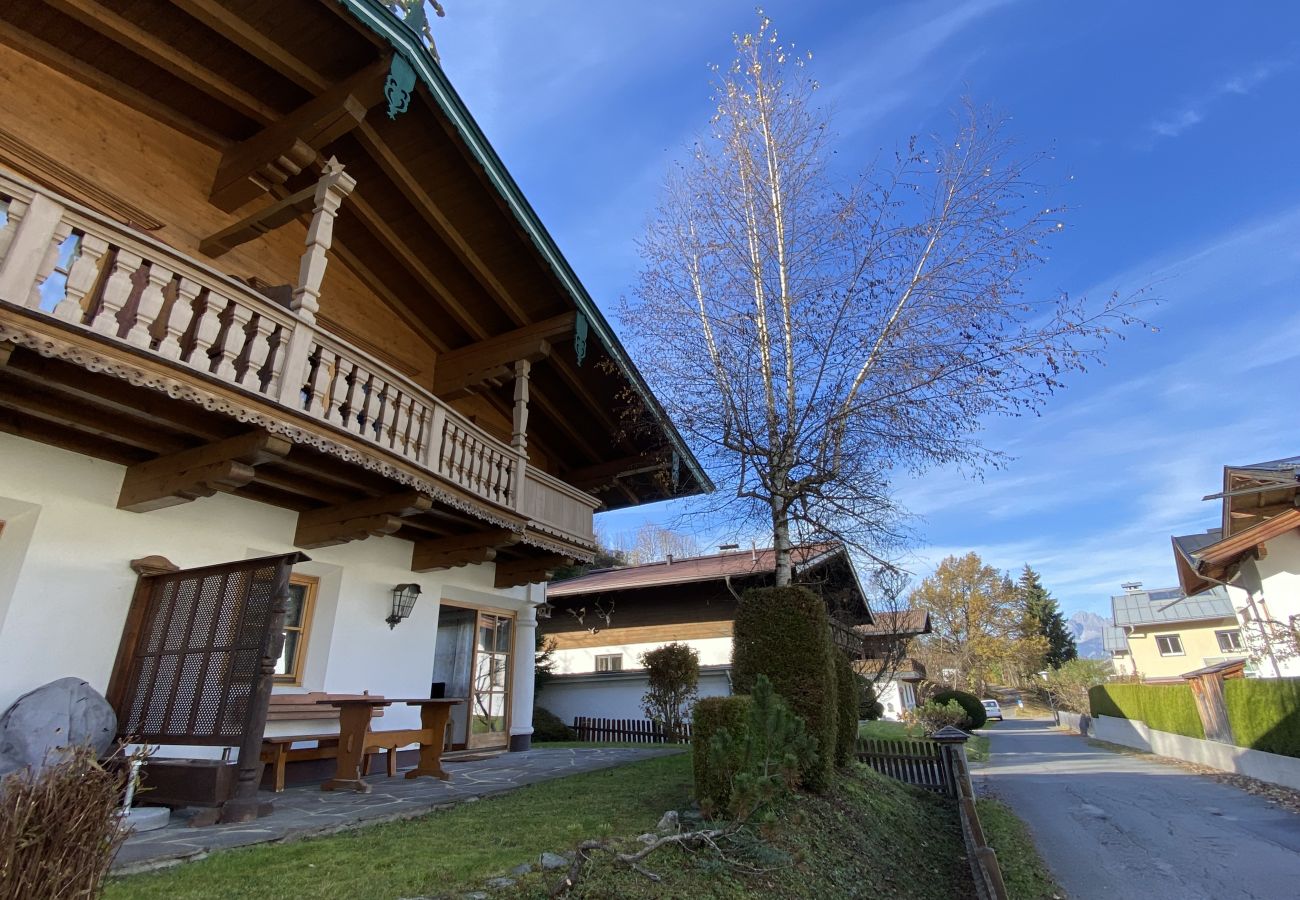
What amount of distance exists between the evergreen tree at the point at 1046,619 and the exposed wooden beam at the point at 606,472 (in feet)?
162

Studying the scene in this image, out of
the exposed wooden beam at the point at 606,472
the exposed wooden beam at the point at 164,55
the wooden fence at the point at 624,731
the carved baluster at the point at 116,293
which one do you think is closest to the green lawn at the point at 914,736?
the wooden fence at the point at 624,731

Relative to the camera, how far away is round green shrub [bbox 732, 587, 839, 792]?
7.39 metres

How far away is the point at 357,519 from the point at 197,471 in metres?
1.86

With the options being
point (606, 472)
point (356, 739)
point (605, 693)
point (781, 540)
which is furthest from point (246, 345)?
point (605, 693)

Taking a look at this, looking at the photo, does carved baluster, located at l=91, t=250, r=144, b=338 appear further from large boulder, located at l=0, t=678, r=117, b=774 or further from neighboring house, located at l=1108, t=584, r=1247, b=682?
neighboring house, located at l=1108, t=584, r=1247, b=682

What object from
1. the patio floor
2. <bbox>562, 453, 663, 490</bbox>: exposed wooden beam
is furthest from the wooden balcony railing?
<bbox>562, 453, 663, 490</bbox>: exposed wooden beam

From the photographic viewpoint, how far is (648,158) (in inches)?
427

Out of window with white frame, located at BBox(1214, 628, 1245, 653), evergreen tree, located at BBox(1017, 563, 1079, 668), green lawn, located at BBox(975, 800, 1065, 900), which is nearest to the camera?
green lawn, located at BBox(975, 800, 1065, 900)

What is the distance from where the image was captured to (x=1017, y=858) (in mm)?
7152

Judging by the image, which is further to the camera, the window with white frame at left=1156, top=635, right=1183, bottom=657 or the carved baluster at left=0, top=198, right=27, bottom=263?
the window with white frame at left=1156, top=635, right=1183, bottom=657

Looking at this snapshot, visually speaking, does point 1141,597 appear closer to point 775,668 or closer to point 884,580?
point 884,580

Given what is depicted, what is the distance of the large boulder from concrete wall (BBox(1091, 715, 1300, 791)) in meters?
15.4

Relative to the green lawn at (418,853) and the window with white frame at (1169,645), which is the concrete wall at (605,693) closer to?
the green lawn at (418,853)

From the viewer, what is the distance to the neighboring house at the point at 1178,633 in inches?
1334
